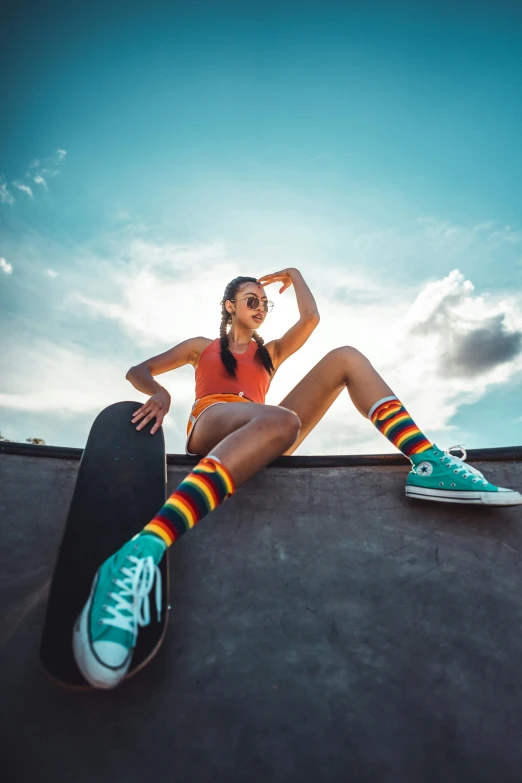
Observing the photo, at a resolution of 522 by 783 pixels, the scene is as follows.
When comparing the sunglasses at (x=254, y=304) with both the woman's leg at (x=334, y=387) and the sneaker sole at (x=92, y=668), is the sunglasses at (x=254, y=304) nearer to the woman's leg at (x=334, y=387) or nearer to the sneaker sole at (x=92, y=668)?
the woman's leg at (x=334, y=387)

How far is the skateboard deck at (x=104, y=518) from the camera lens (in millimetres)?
1282

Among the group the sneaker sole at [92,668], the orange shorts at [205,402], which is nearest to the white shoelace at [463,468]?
the orange shorts at [205,402]

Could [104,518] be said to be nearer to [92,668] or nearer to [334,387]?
[92,668]

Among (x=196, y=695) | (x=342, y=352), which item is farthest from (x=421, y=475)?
(x=196, y=695)

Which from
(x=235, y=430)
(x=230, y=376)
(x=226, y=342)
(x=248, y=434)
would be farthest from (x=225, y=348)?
(x=248, y=434)

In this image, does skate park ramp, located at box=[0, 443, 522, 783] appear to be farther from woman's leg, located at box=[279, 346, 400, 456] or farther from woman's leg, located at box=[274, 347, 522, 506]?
woman's leg, located at box=[279, 346, 400, 456]

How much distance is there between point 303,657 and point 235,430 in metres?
0.96

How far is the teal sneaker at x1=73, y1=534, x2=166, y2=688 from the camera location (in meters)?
1.15

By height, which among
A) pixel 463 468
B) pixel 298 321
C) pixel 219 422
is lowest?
pixel 463 468

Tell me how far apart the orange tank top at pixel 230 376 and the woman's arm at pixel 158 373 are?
96 millimetres

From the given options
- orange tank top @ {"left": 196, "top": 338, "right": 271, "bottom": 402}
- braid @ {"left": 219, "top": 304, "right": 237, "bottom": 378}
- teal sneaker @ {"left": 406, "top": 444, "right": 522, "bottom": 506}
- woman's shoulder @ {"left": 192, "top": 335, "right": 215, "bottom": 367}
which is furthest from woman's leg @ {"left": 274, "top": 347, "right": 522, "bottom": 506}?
woman's shoulder @ {"left": 192, "top": 335, "right": 215, "bottom": 367}

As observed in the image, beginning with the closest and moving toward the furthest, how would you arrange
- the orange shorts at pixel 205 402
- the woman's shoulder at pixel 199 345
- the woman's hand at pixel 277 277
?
the orange shorts at pixel 205 402, the woman's shoulder at pixel 199 345, the woman's hand at pixel 277 277

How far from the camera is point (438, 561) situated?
5.63 ft

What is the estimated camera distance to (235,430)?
201 centimetres
